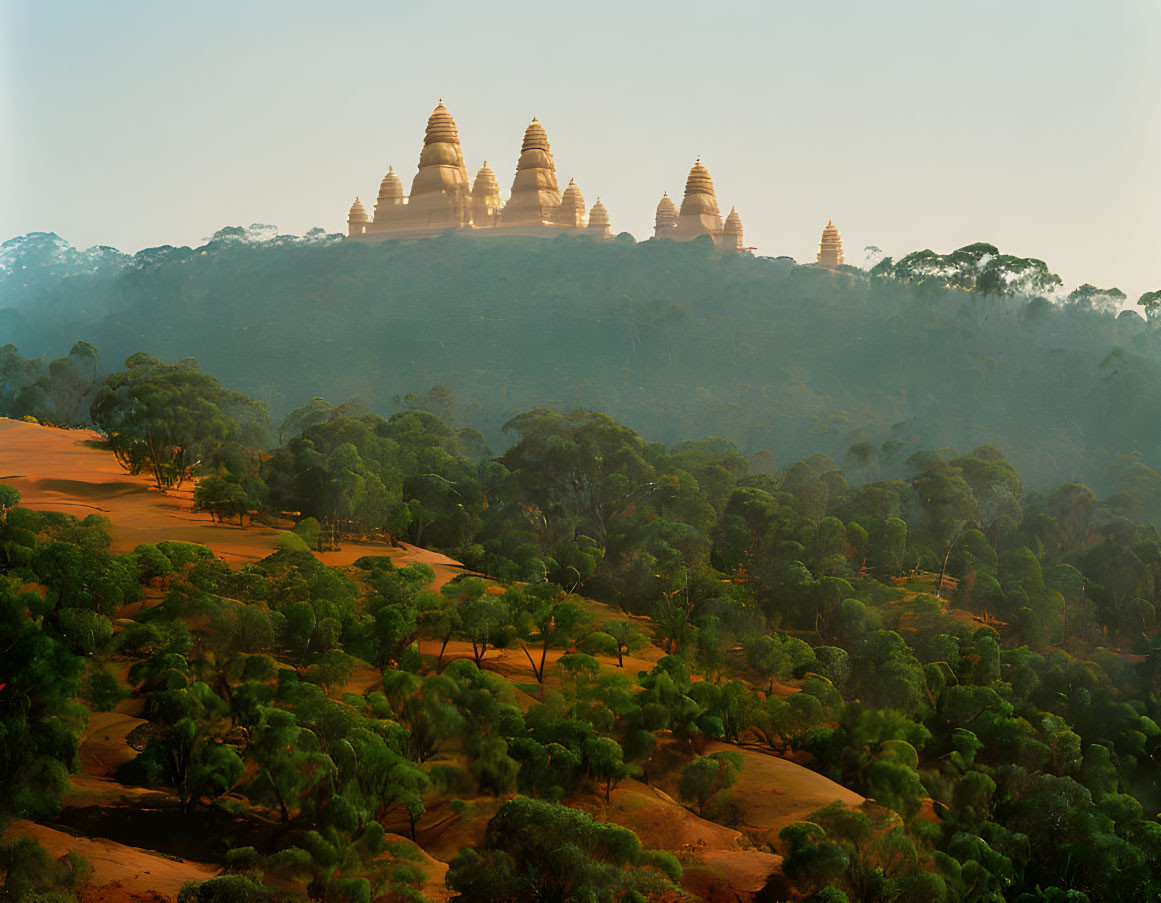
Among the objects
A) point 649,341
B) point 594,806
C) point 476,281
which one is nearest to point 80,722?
point 594,806

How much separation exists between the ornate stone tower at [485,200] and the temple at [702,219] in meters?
12.7

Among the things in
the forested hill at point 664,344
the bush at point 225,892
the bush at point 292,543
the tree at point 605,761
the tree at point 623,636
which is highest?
the forested hill at point 664,344

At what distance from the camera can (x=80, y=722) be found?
15.8 m

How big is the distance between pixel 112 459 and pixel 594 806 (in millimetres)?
24384

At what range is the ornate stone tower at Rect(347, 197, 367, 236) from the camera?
76.7m

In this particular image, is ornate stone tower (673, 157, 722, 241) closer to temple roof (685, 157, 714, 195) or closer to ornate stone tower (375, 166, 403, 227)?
temple roof (685, 157, 714, 195)

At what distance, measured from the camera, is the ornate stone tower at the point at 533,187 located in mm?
72000

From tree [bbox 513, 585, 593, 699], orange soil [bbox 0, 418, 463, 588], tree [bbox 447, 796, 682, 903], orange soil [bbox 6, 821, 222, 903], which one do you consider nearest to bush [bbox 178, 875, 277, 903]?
orange soil [bbox 6, 821, 222, 903]

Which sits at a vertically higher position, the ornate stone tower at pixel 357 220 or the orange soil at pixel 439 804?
the ornate stone tower at pixel 357 220

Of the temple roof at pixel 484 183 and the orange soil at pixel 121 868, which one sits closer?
the orange soil at pixel 121 868

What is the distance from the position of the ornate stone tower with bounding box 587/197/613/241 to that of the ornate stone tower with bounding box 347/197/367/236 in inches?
673

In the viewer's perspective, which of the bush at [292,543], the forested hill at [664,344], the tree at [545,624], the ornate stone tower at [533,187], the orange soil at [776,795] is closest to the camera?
the orange soil at [776,795]

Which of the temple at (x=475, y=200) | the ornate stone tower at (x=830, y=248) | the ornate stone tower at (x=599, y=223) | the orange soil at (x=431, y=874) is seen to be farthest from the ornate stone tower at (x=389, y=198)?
the orange soil at (x=431, y=874)

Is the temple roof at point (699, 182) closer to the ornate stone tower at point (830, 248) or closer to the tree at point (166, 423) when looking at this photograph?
the ornate stone tower at point (830, 248)
